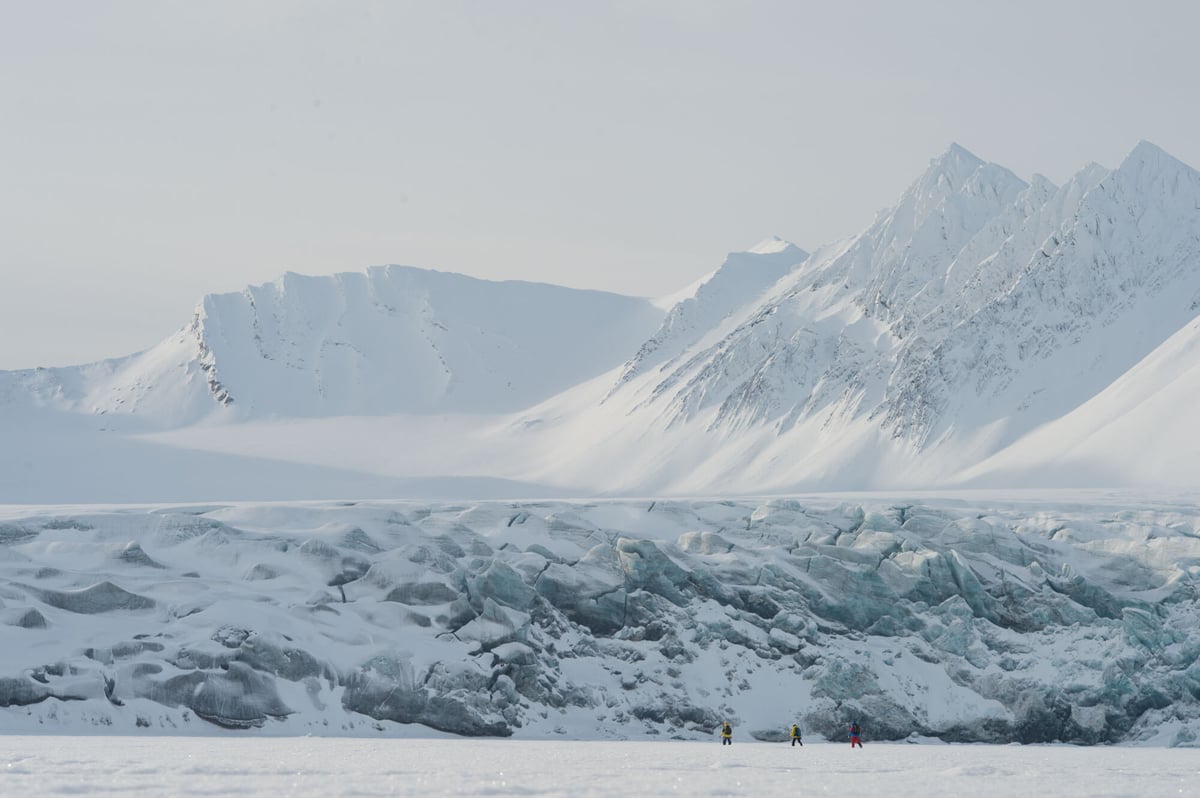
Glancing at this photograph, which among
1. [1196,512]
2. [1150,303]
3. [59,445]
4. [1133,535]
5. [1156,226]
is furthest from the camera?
[59,445]

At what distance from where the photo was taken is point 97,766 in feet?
99.2

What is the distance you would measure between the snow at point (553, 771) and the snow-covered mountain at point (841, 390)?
81.9 meters

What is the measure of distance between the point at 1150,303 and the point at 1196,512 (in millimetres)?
81423

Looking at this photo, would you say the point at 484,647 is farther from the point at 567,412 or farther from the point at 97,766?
the point at 567,412

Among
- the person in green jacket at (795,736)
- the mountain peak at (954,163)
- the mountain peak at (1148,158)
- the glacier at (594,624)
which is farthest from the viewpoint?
the mountain peak at (954,163)

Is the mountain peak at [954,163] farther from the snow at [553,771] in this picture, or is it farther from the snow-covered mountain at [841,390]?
the snow at [553,771]

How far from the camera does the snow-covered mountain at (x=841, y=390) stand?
5586 inches

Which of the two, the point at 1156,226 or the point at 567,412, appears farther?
the point at 567,412

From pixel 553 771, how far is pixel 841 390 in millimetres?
132299

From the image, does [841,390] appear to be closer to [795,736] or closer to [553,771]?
[795,736]

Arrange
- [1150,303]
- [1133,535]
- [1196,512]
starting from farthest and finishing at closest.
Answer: [1150,303] → [1196,512] → [1133,535]

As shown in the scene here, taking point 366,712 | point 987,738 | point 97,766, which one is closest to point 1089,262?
point 987,738

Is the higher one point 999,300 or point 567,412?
point 999,300

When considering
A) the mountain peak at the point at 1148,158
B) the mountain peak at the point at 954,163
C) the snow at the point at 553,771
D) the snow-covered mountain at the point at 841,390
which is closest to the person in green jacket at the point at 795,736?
the snow at the point at 553,771
